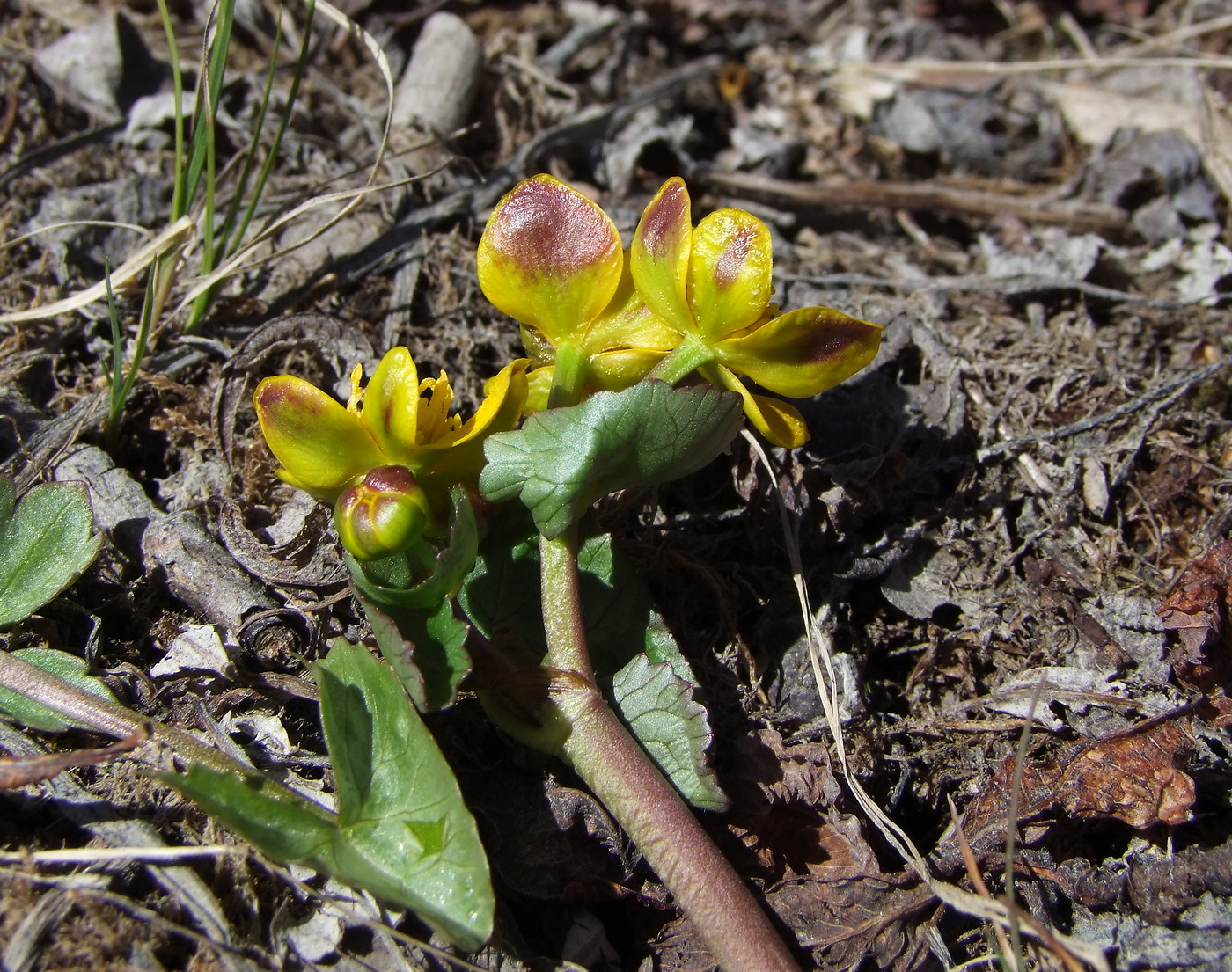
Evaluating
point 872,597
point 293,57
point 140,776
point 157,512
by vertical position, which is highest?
point 293,57

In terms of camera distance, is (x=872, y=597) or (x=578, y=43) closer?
(x=872, y=597)

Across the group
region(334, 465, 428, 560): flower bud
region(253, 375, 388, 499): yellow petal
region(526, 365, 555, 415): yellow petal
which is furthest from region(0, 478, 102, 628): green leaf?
region(526, 365, 555, 415): yellow petal

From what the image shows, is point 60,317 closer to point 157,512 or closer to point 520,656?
point 157,512

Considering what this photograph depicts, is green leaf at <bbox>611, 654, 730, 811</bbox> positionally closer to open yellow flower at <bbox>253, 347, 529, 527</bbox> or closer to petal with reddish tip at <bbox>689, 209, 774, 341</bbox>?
open yellow flower at <bbox>253, 347, 529, 527</bbox>

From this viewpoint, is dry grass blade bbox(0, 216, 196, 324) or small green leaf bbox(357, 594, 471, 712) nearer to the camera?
small green leaf bbox(357, 594, 471, 712)

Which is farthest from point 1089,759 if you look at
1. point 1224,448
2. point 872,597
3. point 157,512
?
point 157,512

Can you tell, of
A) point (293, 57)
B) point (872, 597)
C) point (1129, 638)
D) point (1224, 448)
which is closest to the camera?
point (1129, 638)

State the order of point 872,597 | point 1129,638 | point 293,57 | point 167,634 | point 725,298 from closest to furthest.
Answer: point 725,298
point 167,634
point 1129,638
point 872,597
point 293,57
